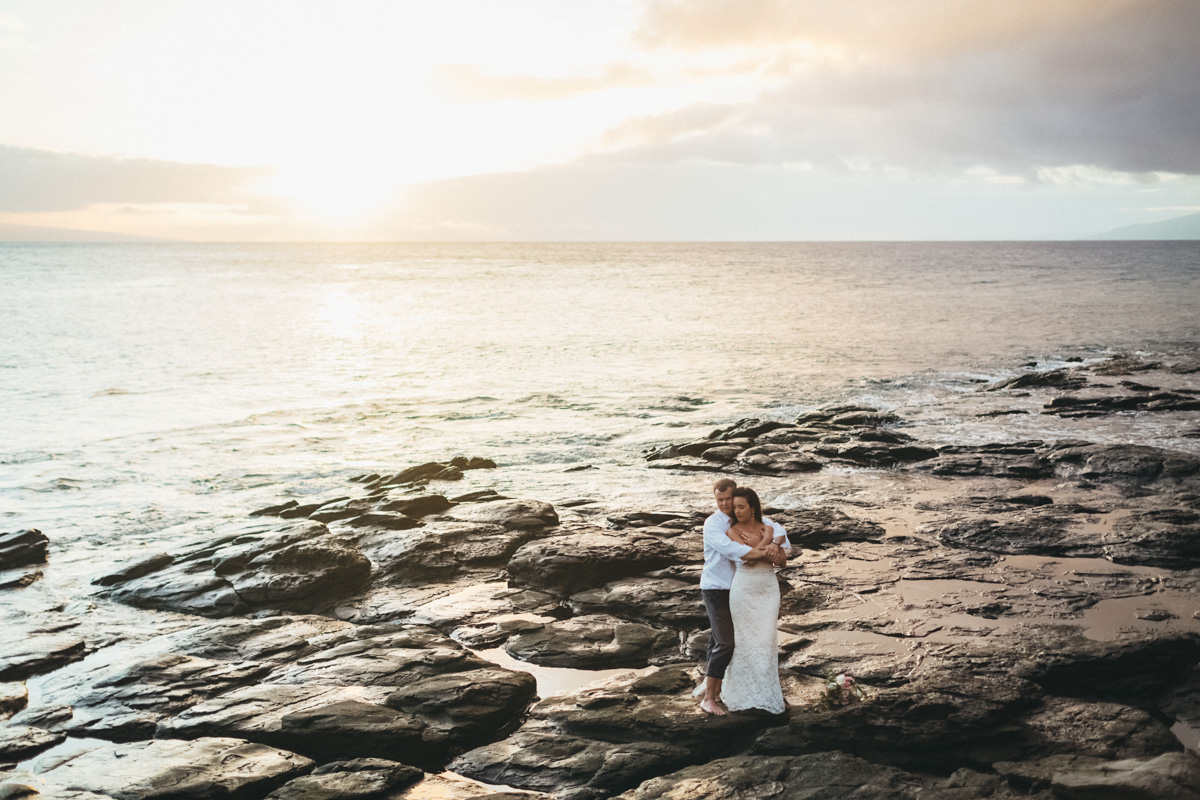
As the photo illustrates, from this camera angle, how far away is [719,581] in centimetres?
812

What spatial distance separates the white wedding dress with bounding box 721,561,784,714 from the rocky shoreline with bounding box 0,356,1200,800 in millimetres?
241

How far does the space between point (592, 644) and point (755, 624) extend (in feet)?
9.04

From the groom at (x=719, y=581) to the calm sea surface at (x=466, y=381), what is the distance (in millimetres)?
8283

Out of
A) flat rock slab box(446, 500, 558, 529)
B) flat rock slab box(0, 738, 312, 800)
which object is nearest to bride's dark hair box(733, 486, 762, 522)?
flat rock slab box(0, 738, 312, 800)

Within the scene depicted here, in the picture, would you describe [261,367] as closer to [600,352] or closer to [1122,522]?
[600,352]

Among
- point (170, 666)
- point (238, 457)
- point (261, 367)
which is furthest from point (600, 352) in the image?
point (170, 666)

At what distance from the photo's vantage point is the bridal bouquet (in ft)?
26.3

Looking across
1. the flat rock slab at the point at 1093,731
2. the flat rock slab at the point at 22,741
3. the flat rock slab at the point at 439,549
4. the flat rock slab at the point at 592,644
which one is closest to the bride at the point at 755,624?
the flat rock slab at the point at 592,644

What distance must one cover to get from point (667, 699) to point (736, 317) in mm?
54795

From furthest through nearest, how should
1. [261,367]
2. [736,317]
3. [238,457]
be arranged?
[736,317], [261,367], [238,457]

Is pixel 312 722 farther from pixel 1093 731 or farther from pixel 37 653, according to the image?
pixel 1093 731

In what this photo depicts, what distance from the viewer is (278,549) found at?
13031 millimetres

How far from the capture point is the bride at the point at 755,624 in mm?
7875

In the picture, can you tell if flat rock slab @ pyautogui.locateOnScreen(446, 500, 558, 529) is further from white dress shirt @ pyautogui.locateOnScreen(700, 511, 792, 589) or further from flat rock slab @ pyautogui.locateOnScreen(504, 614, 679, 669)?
white dress shirt @ pyautogui.locateOnScreen(700, 511, 792, 589)
